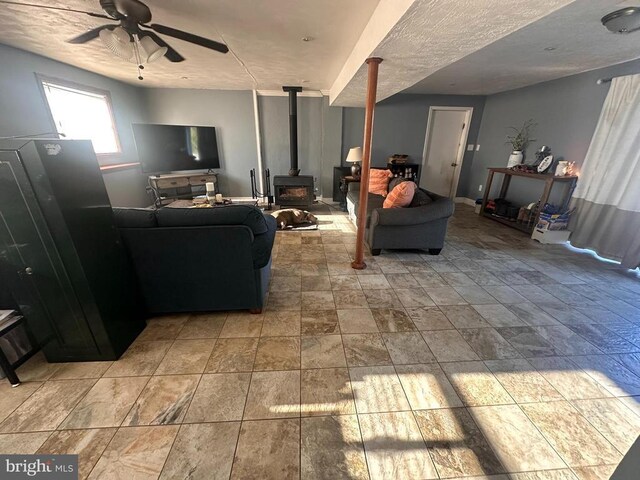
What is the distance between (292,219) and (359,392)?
10.4 ft

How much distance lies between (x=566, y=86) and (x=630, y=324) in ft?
11.7

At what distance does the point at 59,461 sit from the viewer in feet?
3.65

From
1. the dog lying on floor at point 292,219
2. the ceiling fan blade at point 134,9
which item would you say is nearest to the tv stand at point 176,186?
the dog lying on floor at point 292,219

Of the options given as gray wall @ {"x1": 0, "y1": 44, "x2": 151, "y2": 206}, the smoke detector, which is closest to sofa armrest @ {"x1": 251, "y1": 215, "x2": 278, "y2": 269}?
the smoke detector

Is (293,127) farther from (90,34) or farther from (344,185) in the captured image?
(90,34)

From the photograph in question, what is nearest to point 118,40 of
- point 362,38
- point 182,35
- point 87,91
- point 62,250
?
point 182,35

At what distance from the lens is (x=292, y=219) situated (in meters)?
4.28

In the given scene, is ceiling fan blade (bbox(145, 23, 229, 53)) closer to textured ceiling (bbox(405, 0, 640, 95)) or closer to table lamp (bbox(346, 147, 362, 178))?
textured ceiling (bbox(405, 0, 640, 95))

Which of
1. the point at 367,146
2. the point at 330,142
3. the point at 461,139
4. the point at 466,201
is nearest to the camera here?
the point at 367,146

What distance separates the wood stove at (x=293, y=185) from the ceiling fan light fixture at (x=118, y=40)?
3050 millimetres

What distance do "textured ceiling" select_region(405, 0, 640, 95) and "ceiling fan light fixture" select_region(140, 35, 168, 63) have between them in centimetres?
308

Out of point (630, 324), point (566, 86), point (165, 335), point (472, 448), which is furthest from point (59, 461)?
point (566, 86)

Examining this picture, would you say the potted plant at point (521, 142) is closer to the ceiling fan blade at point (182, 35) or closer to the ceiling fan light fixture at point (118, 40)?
the ceiling fan blade at point (182, 35)

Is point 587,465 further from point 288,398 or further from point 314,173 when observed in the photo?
point 314,173
